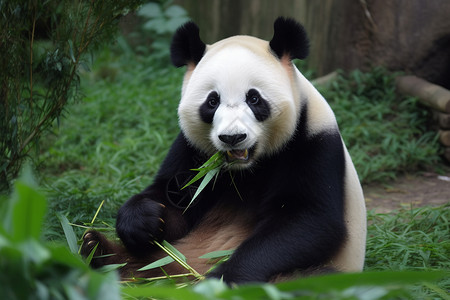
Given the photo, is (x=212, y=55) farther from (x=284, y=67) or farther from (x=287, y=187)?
(x=287, y=187)

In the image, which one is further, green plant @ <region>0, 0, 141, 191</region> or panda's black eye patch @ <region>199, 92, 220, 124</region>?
green plant @ <region>0, 0, 141, 191</region>

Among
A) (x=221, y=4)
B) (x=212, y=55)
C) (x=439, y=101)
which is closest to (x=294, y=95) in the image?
(x=212, y=55)

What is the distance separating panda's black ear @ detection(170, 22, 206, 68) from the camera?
12.0 feet

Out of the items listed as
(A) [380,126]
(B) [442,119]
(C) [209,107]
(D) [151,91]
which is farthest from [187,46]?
(D) [151,91]

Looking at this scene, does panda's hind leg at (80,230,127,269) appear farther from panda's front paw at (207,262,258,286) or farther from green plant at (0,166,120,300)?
green plant at (0,166,120,300)

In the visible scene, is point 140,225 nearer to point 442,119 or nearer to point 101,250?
point 101,250

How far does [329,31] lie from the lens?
7941 mm

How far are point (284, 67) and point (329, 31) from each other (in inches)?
184

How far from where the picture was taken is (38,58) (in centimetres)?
416

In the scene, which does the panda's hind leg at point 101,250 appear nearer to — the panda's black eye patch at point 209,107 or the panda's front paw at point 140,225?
the panda's front paw at point 140,225

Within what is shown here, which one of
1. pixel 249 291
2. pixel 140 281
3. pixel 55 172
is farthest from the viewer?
pixel 55 172

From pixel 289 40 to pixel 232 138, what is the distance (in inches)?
32.4

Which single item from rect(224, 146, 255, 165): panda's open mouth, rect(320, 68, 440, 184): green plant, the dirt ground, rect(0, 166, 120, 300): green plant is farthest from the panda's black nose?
rect(320, 68, 440, 184): green plant

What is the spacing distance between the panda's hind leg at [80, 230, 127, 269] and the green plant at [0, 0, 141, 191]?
34.8 inches
